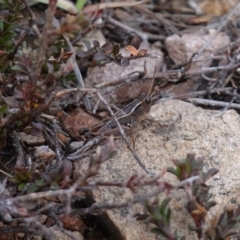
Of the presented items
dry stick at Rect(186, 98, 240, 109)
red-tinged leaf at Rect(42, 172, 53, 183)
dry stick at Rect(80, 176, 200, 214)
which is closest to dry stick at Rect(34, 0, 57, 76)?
red-tinged leaf at Rect(42, 172, 53, 183)

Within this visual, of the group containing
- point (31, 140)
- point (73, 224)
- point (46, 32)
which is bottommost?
point (73, 224)

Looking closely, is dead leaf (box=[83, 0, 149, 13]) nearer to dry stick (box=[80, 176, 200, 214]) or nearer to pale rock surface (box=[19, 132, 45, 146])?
pale rock surface (box=[19, 132, 45, 146])

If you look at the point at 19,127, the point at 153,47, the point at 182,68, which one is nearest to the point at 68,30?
the point at 19,127

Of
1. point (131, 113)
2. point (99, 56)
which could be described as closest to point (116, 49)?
point (99, 56)

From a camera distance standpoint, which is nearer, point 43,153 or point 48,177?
point 48,177

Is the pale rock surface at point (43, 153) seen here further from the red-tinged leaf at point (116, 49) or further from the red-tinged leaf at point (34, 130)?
the red-tinged leaf at point (116, 49)

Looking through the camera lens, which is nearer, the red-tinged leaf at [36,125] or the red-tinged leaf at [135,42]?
the red-tinged leaf at [36,125]

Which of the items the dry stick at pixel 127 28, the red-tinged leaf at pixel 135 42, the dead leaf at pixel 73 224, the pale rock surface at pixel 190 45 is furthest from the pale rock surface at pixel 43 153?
the dry stick at pixel 127 28

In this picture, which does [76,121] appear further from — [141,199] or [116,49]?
[141,199]
